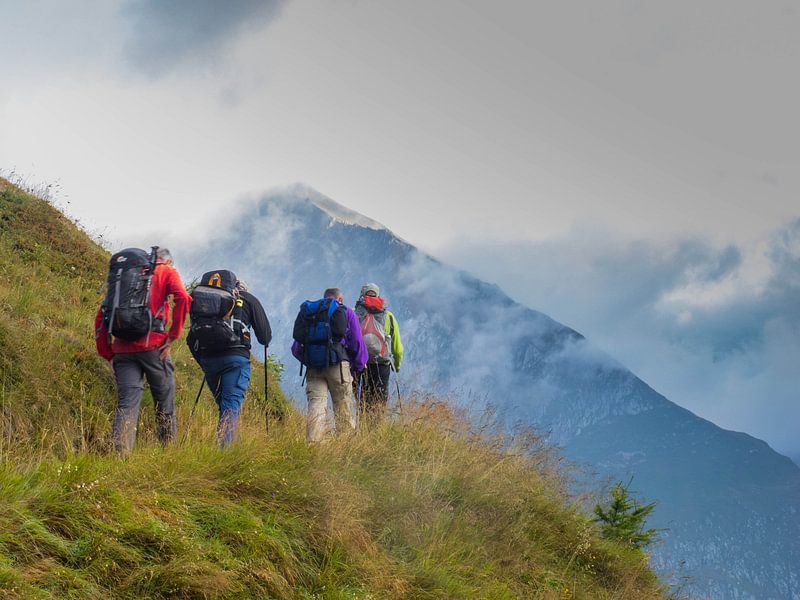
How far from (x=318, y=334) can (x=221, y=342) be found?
164 cm

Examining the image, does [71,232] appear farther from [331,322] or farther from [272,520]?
[272,520]

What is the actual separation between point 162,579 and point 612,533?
677 centimetres

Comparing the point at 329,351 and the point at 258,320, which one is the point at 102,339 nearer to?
the point at 258,320

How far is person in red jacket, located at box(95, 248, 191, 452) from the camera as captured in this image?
5.81 metres

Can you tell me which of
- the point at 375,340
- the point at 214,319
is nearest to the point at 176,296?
the point at 214,319

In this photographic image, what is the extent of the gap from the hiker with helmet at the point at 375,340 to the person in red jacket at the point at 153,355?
349 centimetres

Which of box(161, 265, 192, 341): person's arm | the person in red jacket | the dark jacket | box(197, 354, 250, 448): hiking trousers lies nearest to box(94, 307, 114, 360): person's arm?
the person in red jacket

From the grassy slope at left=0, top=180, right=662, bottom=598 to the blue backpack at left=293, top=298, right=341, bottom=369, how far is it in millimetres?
1118

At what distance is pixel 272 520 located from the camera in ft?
15.3

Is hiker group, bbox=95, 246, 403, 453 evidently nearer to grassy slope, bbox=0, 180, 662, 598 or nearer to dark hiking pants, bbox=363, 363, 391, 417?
dark hiking pants, bbox=363, 363, 391, 417

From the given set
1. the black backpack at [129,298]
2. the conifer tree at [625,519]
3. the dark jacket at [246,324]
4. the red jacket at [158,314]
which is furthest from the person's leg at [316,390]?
the conifer tree at [625,519]

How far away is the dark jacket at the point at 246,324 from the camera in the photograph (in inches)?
268

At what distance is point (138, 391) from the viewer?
588cm

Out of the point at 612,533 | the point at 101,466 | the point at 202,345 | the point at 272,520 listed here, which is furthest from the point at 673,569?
the point at 101,466
